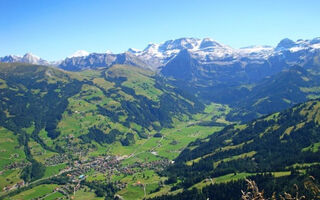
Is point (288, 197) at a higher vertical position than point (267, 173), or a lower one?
higher

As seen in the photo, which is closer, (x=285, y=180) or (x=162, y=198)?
(x=285, y=180)

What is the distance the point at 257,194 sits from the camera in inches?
609

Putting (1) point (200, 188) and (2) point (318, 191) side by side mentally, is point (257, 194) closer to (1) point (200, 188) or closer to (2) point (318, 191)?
(2) point (318, 191)

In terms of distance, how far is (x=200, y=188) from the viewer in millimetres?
199375

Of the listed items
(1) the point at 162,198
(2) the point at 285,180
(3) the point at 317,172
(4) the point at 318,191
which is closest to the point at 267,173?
(2) the point at 285,180

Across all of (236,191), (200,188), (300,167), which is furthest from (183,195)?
(300,167)

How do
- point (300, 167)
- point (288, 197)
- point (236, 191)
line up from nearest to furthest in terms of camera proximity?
point (288, 197) → point (236, 191) → point (300, 167)

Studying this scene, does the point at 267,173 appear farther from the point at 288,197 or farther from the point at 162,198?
the point at 288,197

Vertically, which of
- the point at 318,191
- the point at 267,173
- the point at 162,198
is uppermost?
the point at 318,191

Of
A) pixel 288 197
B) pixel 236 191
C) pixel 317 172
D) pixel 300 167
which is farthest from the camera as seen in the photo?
pixel 300 167

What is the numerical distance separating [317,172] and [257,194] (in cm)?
16467

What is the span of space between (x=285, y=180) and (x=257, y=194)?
554 ft

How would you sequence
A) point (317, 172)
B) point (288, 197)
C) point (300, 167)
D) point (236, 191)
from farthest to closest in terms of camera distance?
point (300, 167), point (236, 191), point (317, 172), point (288, 197)

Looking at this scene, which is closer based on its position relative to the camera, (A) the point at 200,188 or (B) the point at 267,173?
(B) the point at 267,173
